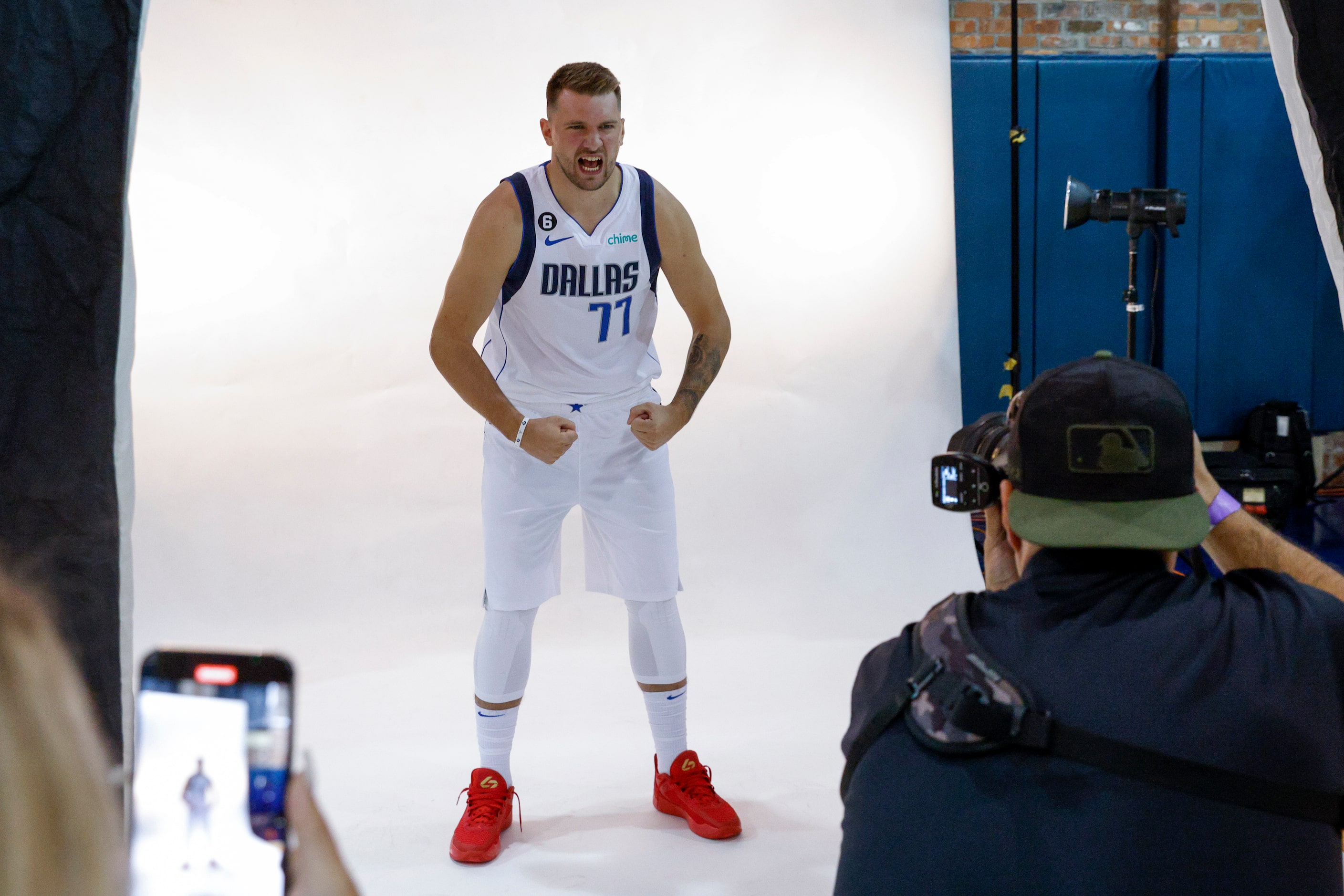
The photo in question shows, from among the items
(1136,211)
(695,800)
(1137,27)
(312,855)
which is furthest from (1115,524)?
(1137,27)

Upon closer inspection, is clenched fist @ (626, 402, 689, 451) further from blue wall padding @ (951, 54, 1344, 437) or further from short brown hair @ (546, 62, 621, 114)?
blue wall padding @ (951, 54, 1344, 437)

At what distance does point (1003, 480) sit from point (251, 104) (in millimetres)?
3205

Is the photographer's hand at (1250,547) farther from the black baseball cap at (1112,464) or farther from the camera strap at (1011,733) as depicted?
the camera strap at (1011,733)

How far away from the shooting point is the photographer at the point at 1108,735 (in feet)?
2.77

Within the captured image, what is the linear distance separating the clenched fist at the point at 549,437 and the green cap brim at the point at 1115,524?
3.97 ft

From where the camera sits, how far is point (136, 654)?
3.24 m

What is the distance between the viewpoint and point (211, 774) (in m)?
0.76

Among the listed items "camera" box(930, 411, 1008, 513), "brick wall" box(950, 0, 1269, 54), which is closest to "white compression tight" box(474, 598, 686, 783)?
"camera" box(930, 411, 1008, 513)

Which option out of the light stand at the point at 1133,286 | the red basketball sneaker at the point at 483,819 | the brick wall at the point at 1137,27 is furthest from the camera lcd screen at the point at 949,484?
the brick wall at the point at 1137,27

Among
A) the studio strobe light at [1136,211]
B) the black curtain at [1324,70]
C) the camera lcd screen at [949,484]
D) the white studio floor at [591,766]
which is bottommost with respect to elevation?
the white studio floor at [591,766]

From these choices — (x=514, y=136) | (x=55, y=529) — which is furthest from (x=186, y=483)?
(x=55, y=529)

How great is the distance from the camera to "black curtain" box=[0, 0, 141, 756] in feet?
3.95

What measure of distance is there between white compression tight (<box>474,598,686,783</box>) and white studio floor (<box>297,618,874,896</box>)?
18 centimetres

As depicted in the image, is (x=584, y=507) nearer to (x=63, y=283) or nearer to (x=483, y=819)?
(x=483, y=819)
